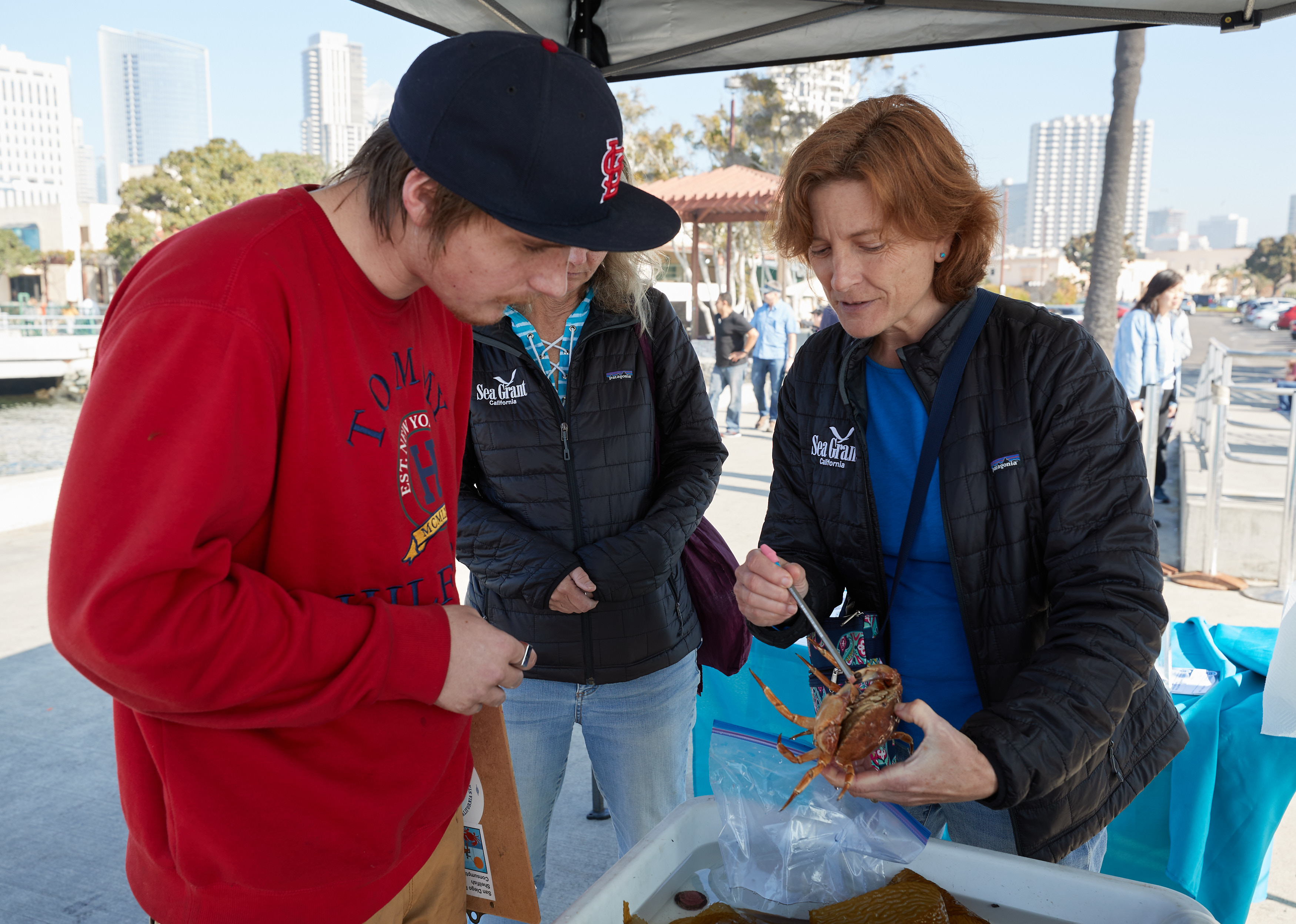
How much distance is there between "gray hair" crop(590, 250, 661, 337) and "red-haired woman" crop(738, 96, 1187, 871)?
495 mm

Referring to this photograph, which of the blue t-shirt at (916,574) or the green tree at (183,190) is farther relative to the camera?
the green tree at (183,190)

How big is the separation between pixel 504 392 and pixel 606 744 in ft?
2.87

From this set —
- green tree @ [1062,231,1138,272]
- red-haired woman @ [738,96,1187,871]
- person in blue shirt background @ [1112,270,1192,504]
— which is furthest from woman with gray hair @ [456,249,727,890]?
green tree @ [1062,231,1138,272]

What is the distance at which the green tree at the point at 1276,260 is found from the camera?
6562cm

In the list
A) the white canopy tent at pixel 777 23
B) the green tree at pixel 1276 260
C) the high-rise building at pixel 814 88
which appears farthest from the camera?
the green tree at pixel 1276 260

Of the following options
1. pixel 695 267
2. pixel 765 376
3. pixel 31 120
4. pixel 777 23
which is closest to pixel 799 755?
pixel 777 23

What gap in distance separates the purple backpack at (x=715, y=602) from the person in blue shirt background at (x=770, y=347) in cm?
886

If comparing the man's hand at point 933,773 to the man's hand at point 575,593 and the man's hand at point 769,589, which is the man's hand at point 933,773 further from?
the man's hand at point 575,593

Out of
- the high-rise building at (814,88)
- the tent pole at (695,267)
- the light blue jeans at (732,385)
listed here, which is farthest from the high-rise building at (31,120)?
the light blue jeans at (732,385)

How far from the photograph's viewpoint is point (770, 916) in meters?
1.18

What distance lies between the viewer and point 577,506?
2043 millimetres

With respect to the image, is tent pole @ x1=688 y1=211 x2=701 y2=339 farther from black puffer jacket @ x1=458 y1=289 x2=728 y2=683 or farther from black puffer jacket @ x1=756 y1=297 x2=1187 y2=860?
black puffer jacket @ x1=756 y1=297 x2=1187 y2=860

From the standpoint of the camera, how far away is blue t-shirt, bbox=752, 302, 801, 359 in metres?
10.9

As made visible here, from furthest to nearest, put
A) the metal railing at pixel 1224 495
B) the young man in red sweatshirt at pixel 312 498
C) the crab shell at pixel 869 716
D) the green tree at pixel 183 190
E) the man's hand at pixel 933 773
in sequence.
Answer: the green tree at pixel 183 190
the metal railing at pixel 1224 495
the crab shell at pixel 869 716
the man's hand at pixel 933 773
the young man in red sweatshirt at pixel 312 498
